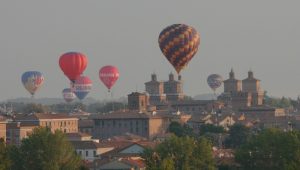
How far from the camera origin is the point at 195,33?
113188 mm

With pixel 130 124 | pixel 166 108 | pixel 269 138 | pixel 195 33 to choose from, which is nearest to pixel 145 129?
pixel 130 124

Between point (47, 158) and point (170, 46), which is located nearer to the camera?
point (47, 158)

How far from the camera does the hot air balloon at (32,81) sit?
15700 cm

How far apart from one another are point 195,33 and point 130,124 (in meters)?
28.4

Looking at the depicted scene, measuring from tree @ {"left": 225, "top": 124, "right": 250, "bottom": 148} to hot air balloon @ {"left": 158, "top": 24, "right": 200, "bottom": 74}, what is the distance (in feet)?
29.3

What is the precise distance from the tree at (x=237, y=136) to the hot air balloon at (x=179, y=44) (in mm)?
8922

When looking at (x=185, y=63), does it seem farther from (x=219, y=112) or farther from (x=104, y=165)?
(x=219, y=112)

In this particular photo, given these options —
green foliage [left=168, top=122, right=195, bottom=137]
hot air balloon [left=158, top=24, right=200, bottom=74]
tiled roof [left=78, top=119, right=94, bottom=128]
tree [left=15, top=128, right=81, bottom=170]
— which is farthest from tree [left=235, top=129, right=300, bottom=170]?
tiled roof [left=78, top=119, right=94, bottom=128]

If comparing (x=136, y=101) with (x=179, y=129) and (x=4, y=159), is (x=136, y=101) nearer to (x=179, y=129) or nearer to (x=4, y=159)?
(x=179, y=129)

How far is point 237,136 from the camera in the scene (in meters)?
119

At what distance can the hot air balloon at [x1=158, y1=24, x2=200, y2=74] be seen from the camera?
363 ft

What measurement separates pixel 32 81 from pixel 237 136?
43326 mm

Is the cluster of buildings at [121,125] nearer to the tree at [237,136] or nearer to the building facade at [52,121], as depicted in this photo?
the building facade at [52,121]

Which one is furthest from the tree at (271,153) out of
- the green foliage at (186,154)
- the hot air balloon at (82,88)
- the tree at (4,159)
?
the hot air balloon at (82,88)
